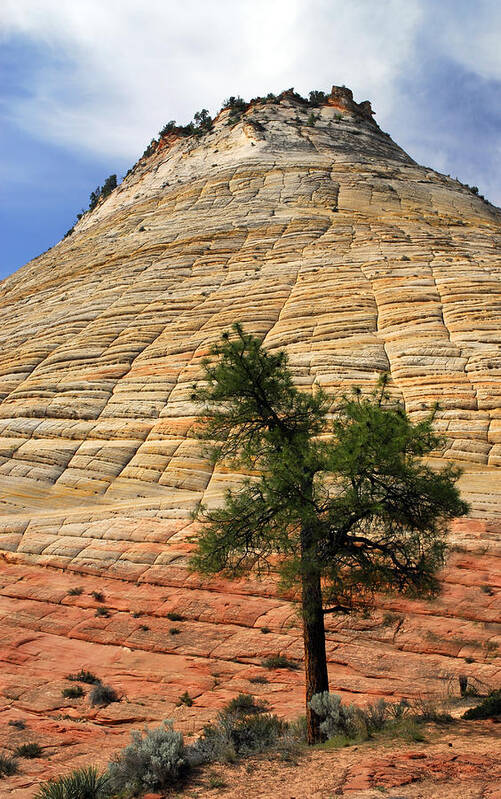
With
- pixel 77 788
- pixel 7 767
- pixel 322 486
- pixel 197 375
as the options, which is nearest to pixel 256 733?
pixel 77 788

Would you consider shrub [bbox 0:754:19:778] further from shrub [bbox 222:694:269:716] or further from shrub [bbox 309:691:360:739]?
shrub [bbox 309:691:360:739]

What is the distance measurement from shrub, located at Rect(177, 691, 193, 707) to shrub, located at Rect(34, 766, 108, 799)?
351 centimetres

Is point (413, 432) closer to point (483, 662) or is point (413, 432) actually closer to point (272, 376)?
point (272, 376)

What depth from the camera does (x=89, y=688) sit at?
12.5 meters

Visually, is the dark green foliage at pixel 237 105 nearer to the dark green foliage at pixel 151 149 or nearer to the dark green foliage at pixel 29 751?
the dark green foliage at pixel 151 149

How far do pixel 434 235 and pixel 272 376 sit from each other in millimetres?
28385

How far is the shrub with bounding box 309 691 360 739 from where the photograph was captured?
9516 mm

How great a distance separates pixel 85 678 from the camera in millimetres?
12820

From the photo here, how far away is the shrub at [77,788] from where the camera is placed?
8.08 meters

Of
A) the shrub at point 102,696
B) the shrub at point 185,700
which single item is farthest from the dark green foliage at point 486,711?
the shrub at point 102,696

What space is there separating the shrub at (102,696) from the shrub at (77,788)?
341 centimetres

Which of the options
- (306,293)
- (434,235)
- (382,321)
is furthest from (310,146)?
(382,321)

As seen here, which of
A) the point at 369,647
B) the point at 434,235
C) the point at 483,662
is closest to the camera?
the point at 483,662

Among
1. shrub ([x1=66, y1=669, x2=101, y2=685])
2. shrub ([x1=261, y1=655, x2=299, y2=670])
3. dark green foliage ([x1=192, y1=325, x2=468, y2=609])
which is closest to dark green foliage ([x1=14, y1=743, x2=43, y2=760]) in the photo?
shrub ([x1=66, y1=669, x2=101, y2=685])
